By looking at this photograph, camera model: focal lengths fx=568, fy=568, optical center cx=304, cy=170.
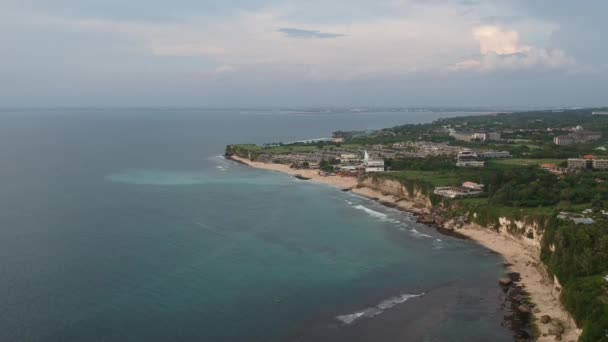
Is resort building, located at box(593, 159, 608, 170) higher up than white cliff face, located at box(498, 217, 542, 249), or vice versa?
resort building, located at box(593, 159, 608, 170)

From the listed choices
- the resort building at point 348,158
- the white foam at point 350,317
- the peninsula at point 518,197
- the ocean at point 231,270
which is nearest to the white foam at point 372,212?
the ocean at point 231,270

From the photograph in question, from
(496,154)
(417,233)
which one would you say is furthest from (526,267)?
(496,154)

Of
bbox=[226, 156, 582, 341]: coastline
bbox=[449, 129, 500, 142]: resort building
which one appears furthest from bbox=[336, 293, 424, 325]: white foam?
bbox=[449, 129, 500, 142]: resort building

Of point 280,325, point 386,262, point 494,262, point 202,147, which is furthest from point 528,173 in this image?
point 202,147

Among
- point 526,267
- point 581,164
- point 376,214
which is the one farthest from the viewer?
point 581,164

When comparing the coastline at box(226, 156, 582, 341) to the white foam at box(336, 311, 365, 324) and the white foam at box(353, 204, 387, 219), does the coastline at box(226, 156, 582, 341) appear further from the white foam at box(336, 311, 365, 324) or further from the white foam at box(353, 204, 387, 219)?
the white foam at box(336, 311, 365, 324)

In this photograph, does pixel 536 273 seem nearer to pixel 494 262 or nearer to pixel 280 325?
pixel 494 262

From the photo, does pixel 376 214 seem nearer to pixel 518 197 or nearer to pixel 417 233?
pixel 417 233
